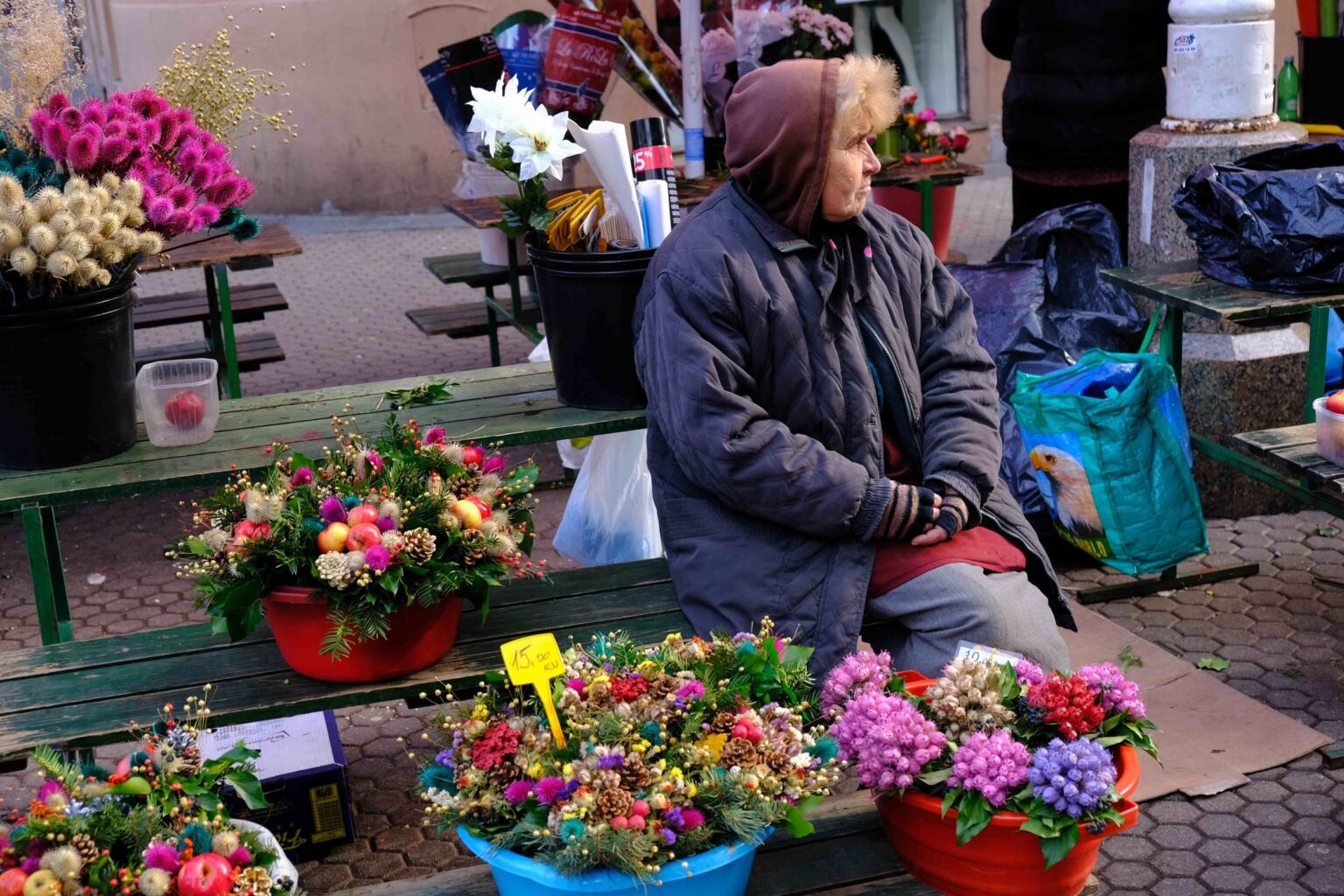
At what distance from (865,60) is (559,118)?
593mm

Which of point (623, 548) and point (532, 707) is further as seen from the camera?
point (623, 548)

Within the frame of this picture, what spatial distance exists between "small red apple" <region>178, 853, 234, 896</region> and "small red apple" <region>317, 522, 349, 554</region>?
0.60 meters

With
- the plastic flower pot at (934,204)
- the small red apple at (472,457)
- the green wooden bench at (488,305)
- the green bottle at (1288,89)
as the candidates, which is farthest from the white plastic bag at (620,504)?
the green bottle at (1288,89)

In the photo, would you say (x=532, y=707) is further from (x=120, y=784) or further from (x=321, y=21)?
(x=321, y=21)

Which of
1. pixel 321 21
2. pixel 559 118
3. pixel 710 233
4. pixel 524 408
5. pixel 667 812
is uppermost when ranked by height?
pixel 321 21

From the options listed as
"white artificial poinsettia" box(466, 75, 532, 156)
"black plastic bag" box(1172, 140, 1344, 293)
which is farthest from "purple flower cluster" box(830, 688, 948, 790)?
"black plastic bag" box(1172, 140, 1344, 293)

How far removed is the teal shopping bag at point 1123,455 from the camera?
3.86 m

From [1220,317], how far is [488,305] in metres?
3.10

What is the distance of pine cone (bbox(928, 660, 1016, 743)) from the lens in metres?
2.02

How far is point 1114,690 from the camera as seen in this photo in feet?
6.76

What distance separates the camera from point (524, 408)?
124 inches

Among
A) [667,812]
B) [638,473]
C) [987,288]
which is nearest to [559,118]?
[638,473]

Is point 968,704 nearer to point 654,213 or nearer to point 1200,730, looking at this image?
point 654,213

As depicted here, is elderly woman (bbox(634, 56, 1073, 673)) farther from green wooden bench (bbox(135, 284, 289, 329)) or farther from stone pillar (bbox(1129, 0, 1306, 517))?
green wooden bench (bbox(135, 284, 289, 329))
